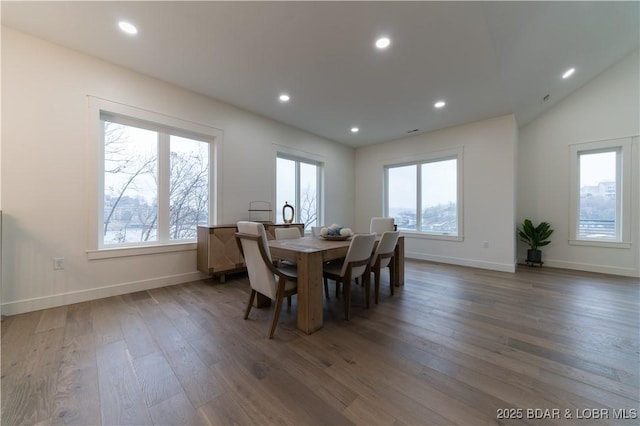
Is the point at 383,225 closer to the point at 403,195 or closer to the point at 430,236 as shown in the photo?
the point at 430,236

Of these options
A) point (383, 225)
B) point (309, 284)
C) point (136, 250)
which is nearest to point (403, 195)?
point (383, 225)

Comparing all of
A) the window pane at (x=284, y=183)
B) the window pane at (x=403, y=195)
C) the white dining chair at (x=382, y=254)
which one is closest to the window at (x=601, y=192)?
the window pane at (x=403, y=195)

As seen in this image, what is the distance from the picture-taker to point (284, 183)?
15.8ft

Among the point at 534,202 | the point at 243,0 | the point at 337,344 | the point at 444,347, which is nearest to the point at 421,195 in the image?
the point at 534,202

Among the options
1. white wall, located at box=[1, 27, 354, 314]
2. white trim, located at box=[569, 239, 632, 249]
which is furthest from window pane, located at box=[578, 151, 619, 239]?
white wall, located at box=[1, 27, 354, 314]

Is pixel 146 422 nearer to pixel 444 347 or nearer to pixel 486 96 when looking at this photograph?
pixel 444 347

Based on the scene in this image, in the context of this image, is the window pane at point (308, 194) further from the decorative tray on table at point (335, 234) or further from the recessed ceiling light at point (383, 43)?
the recessed ceiling light at point (383, 43)

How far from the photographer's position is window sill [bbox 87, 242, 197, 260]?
2.70m

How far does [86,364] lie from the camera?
1.56 metres

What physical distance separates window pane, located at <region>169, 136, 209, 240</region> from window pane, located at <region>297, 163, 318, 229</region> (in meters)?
2.03

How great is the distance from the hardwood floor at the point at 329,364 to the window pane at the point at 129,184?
879 millimetres

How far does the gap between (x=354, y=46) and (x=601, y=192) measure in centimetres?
509

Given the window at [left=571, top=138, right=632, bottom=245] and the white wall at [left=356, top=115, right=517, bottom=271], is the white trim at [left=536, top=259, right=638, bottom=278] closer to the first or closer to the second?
the window at [left=571, top=138, right=632, bottom=245]

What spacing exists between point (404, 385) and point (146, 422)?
140cm
